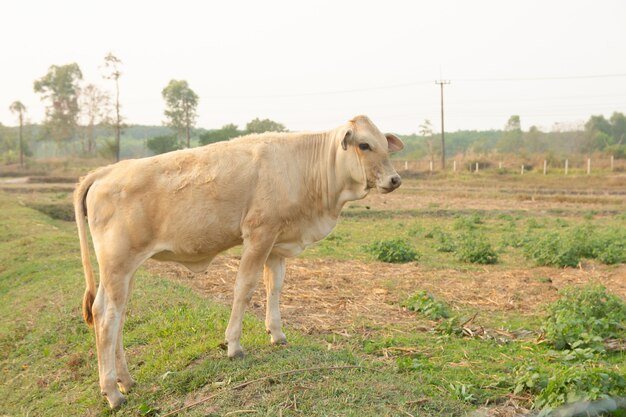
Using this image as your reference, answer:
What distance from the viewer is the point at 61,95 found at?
7525cm

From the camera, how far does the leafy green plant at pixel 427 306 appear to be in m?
9.15

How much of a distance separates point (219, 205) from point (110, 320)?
1479 millimetres

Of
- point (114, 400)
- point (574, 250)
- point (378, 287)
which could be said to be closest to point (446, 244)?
point (574, 250)

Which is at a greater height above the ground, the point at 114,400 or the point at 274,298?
the point at 274,298

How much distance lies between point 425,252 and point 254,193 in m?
10.3

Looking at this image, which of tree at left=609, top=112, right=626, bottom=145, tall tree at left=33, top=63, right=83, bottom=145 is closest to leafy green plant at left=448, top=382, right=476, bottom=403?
tall tree at left=33, top=63, right=83, bottom=145

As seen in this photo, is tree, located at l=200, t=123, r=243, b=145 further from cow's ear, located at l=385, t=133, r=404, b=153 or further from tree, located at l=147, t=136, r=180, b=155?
cow's ear, located at l=385, t=133, r=404, b=153

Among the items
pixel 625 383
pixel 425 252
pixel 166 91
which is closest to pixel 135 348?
pixel 625 383

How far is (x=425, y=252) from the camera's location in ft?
52.0

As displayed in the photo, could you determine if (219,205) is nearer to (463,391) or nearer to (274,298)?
(274,298)

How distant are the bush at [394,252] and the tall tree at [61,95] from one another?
69084 millimetres

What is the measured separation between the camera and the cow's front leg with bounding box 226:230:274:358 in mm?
6070

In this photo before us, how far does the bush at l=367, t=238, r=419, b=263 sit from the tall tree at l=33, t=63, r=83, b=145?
69084 mm

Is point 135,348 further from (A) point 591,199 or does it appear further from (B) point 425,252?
(A) point 591,199
